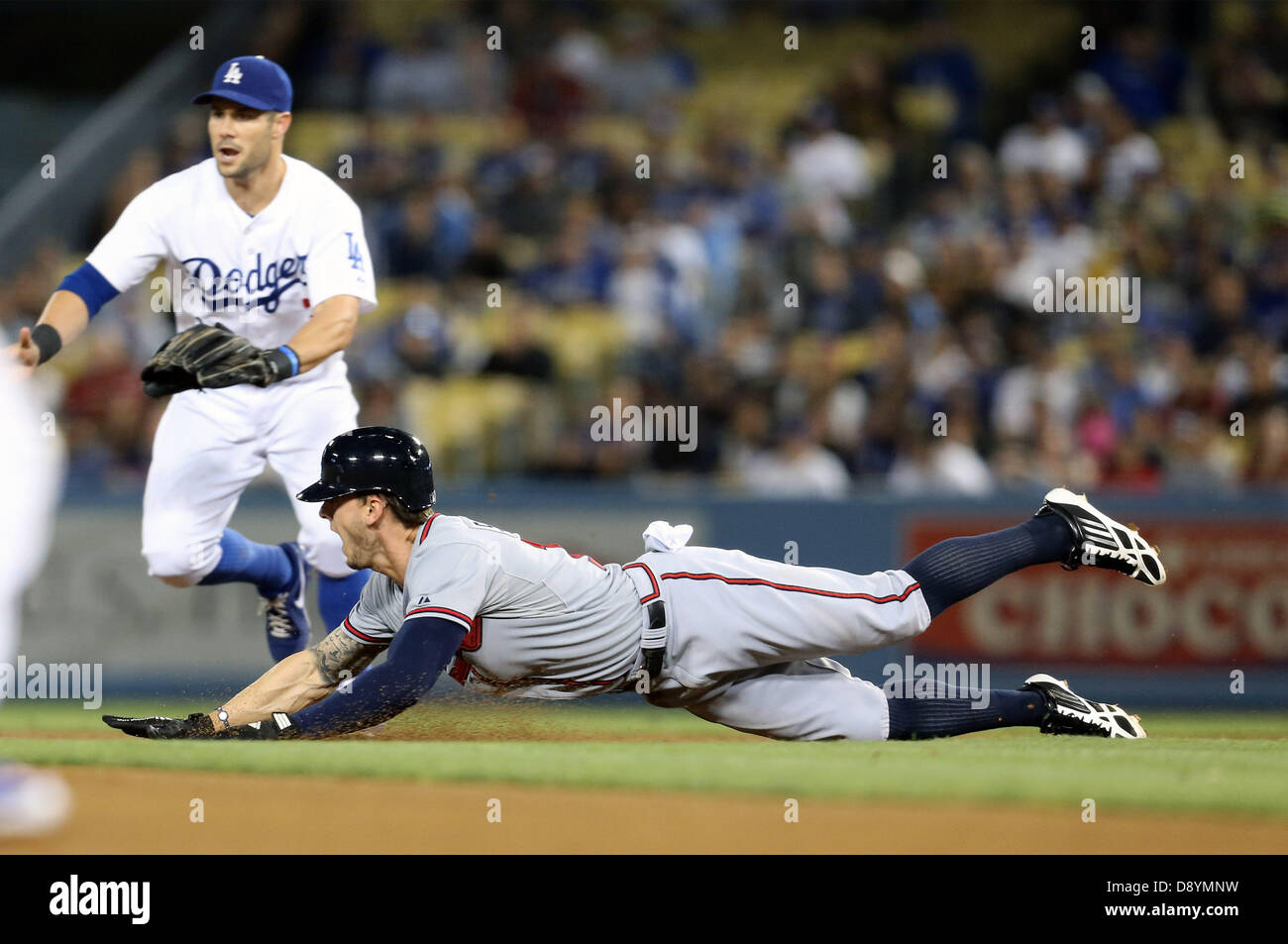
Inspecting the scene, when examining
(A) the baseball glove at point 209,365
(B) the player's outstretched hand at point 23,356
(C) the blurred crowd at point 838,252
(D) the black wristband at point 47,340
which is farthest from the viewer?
(C) the blurred crowd at point 838,252

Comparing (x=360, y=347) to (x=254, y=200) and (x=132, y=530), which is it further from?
(x=254, y=200)

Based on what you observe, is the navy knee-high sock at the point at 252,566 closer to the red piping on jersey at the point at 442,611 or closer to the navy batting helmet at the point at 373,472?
the navy batting helmet at the point at 373,472

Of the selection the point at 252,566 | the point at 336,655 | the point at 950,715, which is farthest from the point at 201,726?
the point at 950,715

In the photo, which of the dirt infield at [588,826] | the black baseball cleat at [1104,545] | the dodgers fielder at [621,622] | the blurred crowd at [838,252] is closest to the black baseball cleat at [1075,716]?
the dodgers fielder at [621,622]

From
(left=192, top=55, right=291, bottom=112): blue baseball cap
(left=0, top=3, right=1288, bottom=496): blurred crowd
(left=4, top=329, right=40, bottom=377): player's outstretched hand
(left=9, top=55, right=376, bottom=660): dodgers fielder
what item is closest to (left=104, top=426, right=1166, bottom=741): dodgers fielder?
(left=9, top=55, right=376, bottom=660): dodgers fielder

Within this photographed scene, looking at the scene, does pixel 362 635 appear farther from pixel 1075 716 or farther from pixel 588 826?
pixel 1075 716
